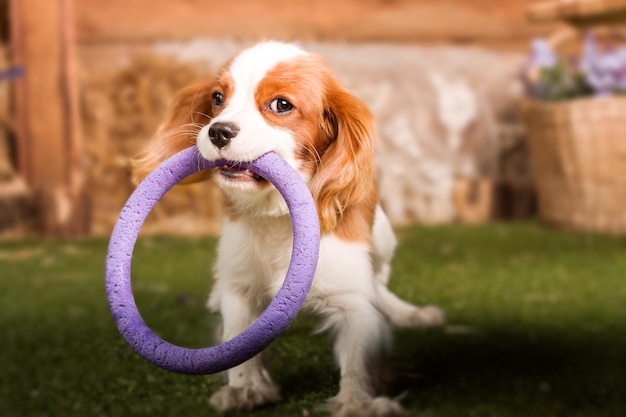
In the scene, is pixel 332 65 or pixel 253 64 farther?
pixel 332 65

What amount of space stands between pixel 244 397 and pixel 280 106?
257 millimetres

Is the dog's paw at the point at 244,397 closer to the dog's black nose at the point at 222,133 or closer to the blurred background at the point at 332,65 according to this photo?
the dog's black nose at the point at 222,133

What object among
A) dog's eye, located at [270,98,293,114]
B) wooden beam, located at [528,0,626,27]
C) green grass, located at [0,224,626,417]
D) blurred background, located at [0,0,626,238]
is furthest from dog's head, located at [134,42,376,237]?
blurred background, located at [0,0,626,238]

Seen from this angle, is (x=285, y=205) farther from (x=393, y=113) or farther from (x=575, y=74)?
(x=393, y=113)

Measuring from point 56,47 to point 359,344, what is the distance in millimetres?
2579

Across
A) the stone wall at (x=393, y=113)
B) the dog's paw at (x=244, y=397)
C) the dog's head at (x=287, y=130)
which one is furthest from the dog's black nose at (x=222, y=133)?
the stone wall at (x=393, y=113)

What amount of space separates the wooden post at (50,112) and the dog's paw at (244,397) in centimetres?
243

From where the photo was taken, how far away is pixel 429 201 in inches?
133

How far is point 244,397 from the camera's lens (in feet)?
2.60

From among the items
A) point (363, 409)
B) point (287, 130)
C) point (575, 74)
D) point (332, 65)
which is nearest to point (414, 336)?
point (363, 409)

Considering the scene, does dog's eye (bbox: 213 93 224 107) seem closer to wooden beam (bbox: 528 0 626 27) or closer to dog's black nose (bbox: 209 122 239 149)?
dog's black nose (bbox: 209 122 239 149)

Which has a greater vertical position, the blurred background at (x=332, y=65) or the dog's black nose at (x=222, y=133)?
the dog's black nose at (x=222, y=133)

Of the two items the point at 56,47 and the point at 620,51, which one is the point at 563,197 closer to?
the point at 620,51

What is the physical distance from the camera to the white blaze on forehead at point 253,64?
0.75 m
